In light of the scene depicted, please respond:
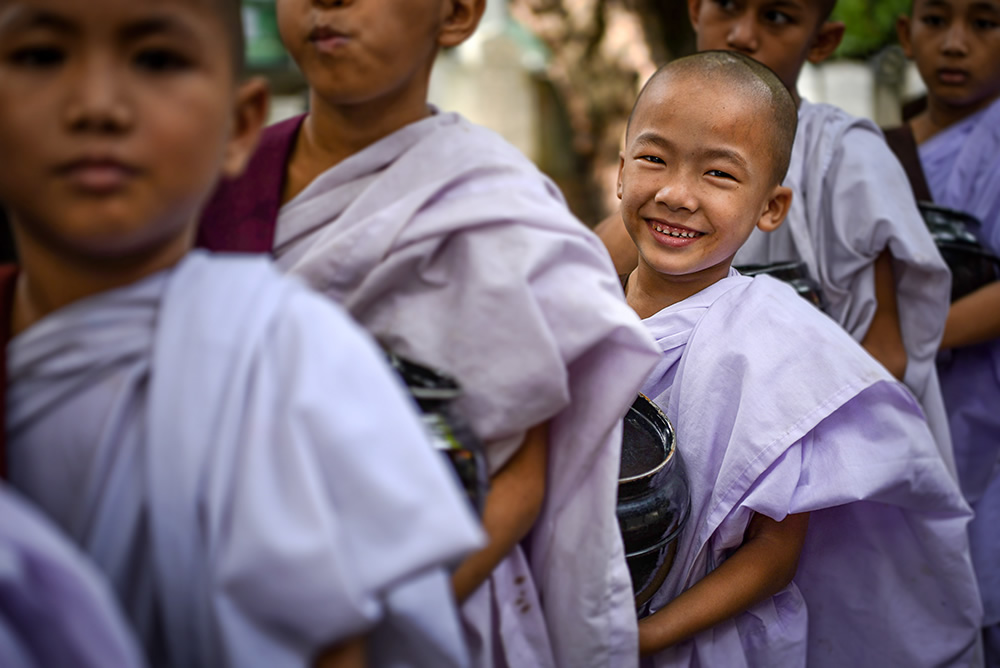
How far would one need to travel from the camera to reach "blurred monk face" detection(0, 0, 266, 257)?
0.99 metres

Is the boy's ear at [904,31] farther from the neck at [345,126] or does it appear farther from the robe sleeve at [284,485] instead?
the robe sleeve at [284,485]

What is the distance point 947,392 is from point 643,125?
1.62 metres

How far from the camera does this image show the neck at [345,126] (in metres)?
1.59

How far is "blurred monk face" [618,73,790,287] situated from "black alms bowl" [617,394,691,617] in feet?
1.42

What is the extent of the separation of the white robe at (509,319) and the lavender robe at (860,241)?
1317 mm

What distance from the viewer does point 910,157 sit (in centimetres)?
320

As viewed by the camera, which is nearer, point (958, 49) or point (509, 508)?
point (509, 508)

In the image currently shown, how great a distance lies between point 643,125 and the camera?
7.21 ft

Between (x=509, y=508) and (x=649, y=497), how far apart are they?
38cm

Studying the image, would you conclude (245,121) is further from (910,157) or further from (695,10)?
(910,157)

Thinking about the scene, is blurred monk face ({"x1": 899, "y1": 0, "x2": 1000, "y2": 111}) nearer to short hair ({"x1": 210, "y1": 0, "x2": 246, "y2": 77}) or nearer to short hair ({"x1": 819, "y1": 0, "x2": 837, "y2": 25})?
short hair ({"x1": 819, "y1": 0, "x2": 837, "y2": 25})

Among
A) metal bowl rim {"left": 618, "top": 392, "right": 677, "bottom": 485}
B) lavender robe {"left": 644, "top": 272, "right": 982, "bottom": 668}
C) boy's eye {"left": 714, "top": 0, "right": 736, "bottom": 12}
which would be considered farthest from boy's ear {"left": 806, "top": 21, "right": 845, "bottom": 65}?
metal bowl rim {"left": 618, "top": 392, "right": 677, "bottom": 485}

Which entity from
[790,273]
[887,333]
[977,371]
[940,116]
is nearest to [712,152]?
[790,273]

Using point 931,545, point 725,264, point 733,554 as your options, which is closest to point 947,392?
point 931,545
